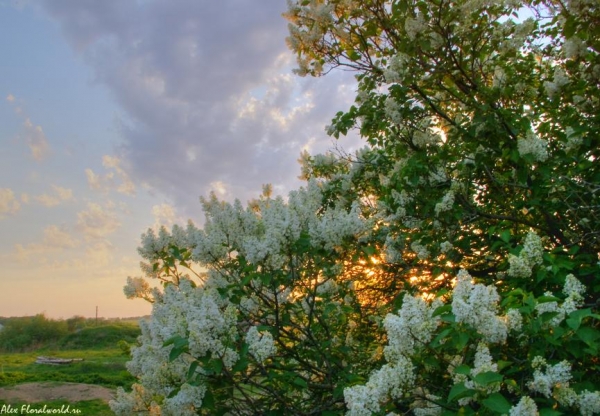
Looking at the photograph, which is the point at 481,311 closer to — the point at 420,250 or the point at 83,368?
the point at 420,250

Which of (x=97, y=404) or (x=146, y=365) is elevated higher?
(x=146, y=365)

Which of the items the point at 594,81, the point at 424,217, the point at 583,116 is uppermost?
the point at 594,81

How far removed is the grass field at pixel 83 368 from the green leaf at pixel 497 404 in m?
4.01

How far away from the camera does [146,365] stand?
3.64 meters

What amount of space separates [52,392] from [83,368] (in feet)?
16.2

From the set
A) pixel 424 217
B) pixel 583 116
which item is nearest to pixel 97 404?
pixel 424 217

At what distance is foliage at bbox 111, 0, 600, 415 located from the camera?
2469mm

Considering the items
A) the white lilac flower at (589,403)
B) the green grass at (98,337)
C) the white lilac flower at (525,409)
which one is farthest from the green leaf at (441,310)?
the green grass at (98,337)

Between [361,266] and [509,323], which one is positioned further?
[361,266]

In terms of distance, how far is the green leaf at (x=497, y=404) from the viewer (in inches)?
79.7

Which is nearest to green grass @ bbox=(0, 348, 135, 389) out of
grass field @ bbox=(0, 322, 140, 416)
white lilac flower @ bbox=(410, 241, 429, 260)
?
grass field @ bbox=(0, 322, 140, 416)

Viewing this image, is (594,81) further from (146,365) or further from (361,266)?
(146,365)

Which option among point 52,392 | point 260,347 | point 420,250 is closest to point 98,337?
point 52,392

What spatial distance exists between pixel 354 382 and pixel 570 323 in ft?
4.19
